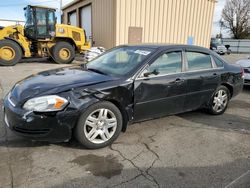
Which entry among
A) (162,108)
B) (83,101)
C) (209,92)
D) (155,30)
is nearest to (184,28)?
(155,30)

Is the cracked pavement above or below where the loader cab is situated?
below

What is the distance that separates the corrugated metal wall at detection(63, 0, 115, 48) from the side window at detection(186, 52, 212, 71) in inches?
348

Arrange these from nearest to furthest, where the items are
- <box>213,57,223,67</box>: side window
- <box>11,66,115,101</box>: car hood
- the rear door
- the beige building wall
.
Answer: <box>11,66,115,101</box>: car hood, the rear door, <box>213,57,223,67</box>: side window, the beige building wall

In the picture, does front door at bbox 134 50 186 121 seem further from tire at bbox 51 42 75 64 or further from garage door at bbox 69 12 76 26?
garage door at bbox 69 12 76 26

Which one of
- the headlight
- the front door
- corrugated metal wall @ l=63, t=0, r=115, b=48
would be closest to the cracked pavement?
the front door

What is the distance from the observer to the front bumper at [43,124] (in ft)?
10.0

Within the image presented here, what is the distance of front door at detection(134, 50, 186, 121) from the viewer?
12.3 ft

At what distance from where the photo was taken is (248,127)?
447 cm

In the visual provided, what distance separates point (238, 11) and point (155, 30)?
4080 centimetres

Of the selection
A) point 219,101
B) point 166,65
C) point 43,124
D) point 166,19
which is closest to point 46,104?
point 43,124

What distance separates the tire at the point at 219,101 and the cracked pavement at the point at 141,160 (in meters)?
0.70

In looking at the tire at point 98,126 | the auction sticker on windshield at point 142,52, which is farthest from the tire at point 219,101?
the tire at point 98,126

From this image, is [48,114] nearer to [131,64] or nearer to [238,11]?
[131,64]

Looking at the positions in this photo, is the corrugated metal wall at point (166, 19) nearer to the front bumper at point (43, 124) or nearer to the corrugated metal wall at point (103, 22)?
the corrugated metal wall at point (103, 22)
